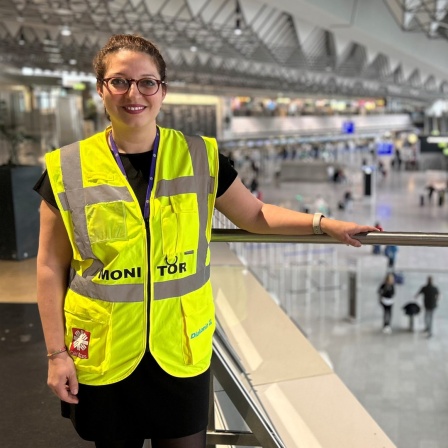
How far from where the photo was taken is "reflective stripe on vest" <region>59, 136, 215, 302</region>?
69.7 inches

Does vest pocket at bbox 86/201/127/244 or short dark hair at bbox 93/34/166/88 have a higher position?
short dark hair at bbox 93/34/166/88

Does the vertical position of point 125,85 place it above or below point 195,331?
above

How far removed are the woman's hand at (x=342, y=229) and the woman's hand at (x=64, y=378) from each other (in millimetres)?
928

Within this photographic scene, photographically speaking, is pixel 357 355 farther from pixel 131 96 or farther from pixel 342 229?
pixel 131 96

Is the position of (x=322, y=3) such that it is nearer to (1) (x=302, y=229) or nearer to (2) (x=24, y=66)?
(1) (x=302, y=229)

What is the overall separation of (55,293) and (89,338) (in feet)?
0.54

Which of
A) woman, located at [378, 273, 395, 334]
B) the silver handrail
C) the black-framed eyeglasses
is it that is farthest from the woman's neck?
woman, located at [378, 273, 395, 334]

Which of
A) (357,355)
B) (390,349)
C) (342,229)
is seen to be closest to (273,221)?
(342,229)

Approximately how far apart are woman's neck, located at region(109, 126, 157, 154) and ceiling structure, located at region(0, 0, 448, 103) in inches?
256

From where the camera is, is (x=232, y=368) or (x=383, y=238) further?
(x=232, y=368)

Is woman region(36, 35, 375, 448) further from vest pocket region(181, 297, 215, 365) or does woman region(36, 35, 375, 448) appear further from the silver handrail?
the silver handrail

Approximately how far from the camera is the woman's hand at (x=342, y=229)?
2191 mm

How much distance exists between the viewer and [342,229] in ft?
7.20

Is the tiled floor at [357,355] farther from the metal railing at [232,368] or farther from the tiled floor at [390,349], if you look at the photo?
the metal railing at [232,368]
